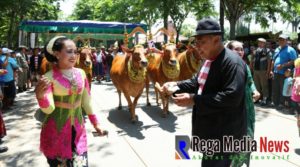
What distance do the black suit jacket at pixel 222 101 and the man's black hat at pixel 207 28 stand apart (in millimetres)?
204

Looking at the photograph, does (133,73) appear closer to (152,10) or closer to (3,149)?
(3,149)

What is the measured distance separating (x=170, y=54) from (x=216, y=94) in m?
5.62

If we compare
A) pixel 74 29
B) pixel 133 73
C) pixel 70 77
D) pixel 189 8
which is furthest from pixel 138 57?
pixel 189 8

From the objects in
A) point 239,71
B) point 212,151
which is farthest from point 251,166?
point 239,71

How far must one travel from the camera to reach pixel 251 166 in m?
4.93

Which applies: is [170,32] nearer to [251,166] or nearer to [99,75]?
[251,166]

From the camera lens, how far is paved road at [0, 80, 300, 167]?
5293 millimetres

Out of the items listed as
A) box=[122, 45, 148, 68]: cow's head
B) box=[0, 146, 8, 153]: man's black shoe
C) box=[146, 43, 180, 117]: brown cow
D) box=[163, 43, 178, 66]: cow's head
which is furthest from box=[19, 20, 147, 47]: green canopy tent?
box=[0, 146, 8, 153]: man's black shoe

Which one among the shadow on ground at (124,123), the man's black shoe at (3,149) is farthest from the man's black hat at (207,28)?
the man's black shoe at (3,149)

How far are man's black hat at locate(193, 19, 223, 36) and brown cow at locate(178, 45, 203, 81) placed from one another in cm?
625

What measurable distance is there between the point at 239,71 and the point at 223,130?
1.69 ft

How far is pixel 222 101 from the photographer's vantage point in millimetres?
2504

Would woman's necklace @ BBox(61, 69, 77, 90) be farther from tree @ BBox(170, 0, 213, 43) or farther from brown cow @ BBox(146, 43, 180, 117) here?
tree @ BBox(170, 0, 213, 43)

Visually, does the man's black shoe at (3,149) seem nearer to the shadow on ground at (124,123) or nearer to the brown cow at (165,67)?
the shadow on ground at (124,123)
